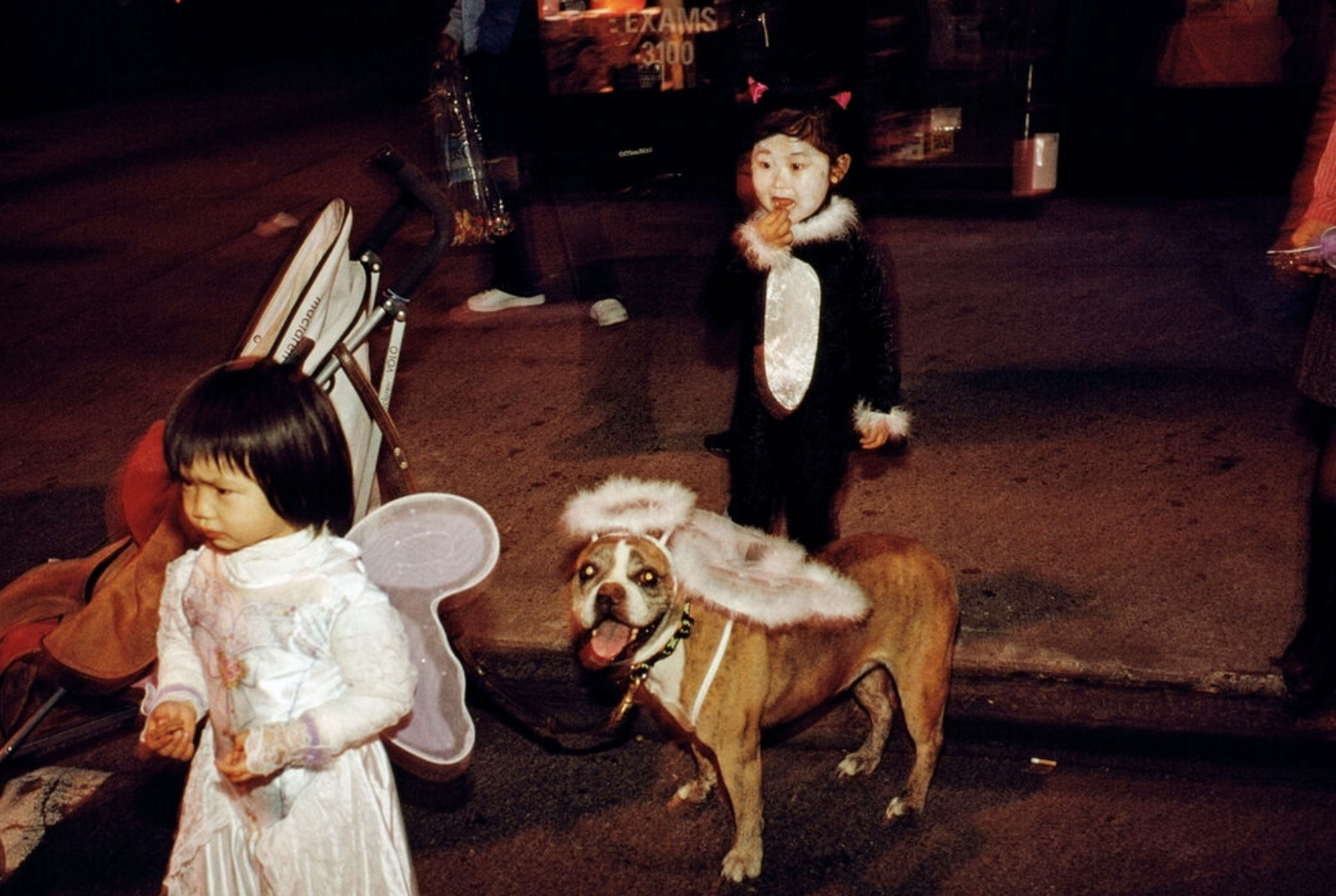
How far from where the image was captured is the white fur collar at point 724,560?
2732mm

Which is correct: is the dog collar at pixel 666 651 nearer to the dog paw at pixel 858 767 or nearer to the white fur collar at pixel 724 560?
the white fur collar at pixel 724 560

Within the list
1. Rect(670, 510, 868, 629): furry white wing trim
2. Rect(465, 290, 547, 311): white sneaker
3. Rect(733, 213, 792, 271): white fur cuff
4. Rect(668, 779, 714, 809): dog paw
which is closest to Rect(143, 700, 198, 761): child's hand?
Rect(670, 510, 868, 629): furry white wing trim

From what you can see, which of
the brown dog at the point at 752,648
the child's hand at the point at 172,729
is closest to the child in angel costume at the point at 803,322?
the brown dog at the point at 752,648

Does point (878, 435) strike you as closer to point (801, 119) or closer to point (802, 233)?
point (802, 233)

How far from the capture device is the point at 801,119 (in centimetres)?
301

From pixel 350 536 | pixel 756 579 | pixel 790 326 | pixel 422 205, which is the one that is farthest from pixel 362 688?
pixel 790 326

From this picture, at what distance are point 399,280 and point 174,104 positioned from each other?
20090 millimetres

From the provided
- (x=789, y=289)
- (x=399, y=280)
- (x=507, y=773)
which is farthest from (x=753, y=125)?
(x=507, y=773)

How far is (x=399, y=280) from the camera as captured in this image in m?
2.94

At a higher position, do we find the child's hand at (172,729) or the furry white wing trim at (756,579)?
the child's hand at (172,729)

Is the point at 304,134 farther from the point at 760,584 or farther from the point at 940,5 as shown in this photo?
the point at 760,584

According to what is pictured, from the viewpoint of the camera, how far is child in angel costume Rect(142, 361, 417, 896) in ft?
6.68

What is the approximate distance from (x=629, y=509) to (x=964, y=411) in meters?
3.32

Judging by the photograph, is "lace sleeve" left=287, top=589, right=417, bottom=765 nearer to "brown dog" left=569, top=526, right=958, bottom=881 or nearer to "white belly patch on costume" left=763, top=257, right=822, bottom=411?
"brown dog" left=569, top=526, right=958, bottom=881
